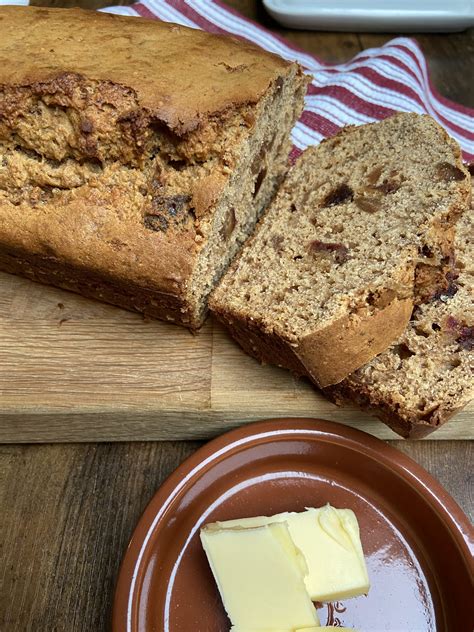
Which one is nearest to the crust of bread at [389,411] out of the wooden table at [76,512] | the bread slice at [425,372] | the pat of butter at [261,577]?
the bread slice at [425,372]

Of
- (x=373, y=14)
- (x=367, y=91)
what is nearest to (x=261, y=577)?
(x=367, y=91)

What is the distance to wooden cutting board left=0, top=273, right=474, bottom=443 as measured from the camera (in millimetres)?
2021

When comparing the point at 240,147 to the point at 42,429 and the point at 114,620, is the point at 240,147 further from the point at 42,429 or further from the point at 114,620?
the point at 114,620

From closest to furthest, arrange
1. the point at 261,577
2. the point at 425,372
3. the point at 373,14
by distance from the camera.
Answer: the point at 261,577 < the point at 425,372 < the point at 373,14

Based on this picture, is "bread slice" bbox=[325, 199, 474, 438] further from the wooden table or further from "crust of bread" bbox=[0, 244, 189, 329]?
"crust of bread" bbox=[0, 244, 189, 329]

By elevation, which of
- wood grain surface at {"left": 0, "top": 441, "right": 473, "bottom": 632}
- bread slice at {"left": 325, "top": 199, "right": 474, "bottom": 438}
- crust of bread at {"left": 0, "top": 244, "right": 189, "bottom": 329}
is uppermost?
bread slice at {"left": 325, "top": 199, "right": 474, "bottom": 438}

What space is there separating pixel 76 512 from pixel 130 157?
3.87ft

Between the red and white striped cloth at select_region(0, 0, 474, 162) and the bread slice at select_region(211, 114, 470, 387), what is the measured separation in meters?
0.55

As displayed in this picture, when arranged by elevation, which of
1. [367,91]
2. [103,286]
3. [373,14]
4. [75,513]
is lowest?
[75,513]

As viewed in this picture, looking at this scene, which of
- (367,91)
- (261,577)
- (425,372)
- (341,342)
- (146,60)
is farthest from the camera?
(367,91)

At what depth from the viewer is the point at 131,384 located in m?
2.07

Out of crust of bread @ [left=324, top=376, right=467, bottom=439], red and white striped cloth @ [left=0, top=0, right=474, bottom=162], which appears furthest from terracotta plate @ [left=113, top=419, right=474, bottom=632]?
→ red and white striped cloth @ [left=0, top=0, right=474, bottom=162]

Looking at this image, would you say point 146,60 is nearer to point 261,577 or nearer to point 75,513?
point 75,513

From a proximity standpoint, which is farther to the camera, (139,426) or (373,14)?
(373,14)
